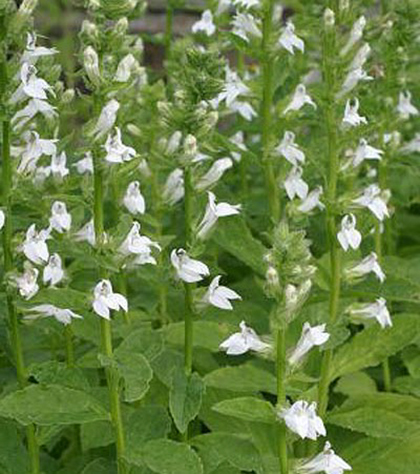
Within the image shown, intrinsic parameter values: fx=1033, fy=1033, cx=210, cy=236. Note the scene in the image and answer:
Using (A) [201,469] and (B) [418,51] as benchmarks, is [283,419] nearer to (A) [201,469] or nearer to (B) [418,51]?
(A) [201,469]

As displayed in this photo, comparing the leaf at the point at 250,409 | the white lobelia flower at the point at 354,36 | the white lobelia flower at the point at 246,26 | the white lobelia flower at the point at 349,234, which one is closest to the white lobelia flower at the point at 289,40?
the white lobelia flower at the point at 246,26

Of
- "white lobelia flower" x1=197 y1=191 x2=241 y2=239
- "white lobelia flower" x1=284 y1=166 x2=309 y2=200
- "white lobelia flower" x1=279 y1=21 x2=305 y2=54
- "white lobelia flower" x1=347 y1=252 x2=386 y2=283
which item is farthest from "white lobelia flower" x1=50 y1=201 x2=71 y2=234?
"white lobelia flower" x1=279 y1=21 x2=305 y2=54

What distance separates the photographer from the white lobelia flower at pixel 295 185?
308cm

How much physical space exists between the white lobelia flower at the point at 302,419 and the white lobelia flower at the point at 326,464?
12cm

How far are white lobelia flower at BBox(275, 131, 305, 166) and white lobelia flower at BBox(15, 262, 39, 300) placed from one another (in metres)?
0.98

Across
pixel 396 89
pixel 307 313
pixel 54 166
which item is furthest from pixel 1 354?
pixel 396 89

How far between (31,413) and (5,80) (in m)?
0.81

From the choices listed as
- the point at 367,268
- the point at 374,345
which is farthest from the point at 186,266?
the point at 374,345

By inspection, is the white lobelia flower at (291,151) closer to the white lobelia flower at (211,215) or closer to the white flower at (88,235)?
the white lobelia flower at (211,215)

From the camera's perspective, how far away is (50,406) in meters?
2.49

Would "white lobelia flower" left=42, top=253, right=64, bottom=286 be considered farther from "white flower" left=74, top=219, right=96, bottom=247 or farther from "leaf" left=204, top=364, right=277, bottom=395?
"leaf" left=204, top=364, right=277, bottom=395

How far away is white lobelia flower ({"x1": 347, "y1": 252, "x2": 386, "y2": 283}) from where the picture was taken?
2.94 m

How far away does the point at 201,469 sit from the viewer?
238 centimetres

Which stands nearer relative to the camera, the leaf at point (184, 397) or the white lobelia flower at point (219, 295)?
the leaf at point (184, 397)
